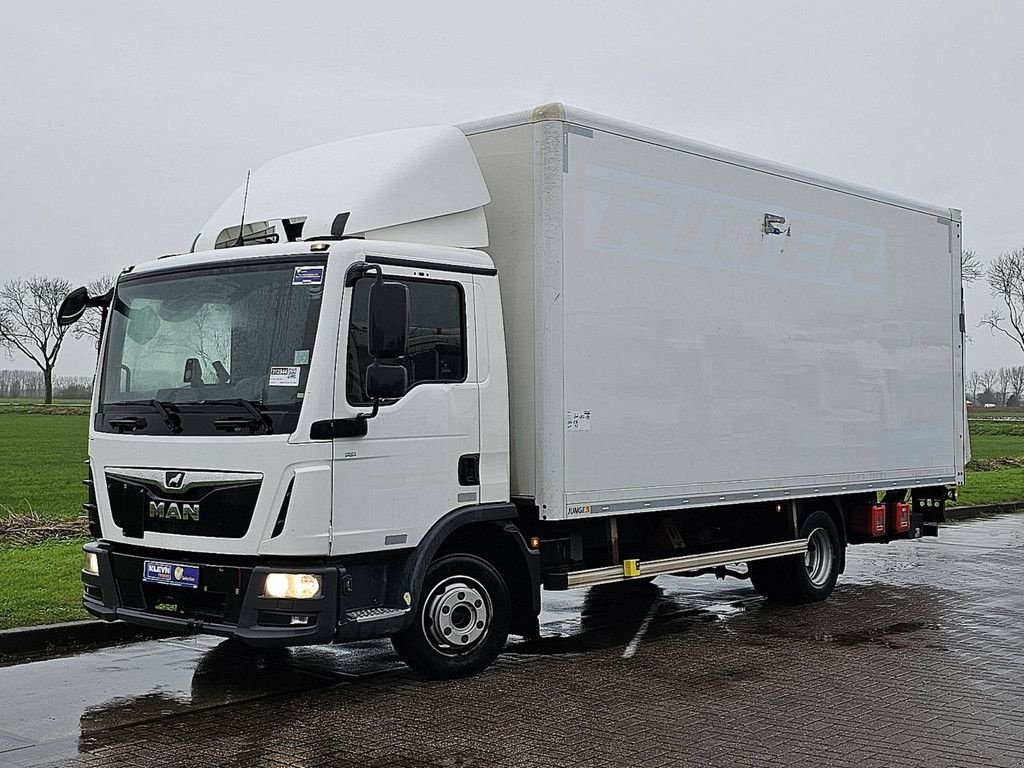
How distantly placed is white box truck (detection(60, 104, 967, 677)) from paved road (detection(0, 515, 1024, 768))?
55cm

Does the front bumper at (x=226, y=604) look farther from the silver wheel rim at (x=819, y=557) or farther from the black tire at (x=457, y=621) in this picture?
the silver wheel rim at (x=819, y=557)

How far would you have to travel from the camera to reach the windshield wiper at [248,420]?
7.20m

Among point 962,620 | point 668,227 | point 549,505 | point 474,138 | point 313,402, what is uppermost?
point 474,138

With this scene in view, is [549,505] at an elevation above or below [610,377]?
below

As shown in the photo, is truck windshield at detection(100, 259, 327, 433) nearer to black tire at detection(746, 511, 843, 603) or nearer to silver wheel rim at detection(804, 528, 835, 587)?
black tire at detection(746, 511, 843, 603)

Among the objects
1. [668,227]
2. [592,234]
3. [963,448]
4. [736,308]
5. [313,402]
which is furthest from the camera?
[963,448]

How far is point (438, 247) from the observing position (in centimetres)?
808

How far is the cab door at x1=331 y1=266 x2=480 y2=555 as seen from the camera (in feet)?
24.2

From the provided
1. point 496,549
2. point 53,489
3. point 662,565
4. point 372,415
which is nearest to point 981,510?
point 662,565

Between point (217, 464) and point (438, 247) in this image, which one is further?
point (438, 247)

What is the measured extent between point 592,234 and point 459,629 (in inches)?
113

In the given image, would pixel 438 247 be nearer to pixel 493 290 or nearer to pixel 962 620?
pixel 493 290

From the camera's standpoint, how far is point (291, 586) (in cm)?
718

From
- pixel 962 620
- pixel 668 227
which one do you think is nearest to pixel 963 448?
pixel 962 620
